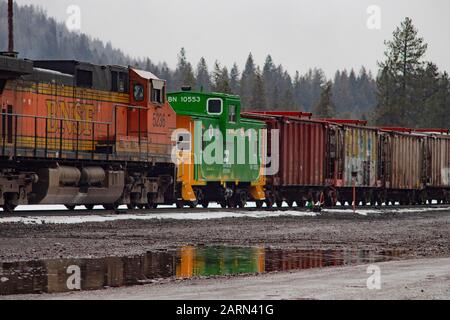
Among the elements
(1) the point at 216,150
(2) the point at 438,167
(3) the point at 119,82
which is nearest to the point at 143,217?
(3) the point at 119,82

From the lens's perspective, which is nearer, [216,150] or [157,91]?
[157,91]

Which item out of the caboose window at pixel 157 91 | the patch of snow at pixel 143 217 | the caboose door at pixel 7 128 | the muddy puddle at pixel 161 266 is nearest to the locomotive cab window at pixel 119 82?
the caboose window at pixel 157 91

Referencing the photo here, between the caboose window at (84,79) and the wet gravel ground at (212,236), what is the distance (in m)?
5.42

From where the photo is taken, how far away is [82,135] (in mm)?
27641

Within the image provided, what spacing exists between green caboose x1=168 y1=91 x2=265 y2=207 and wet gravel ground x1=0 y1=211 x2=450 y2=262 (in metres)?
5.84

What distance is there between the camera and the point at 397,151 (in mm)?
48000

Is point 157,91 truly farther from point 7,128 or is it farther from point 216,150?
point 7,128

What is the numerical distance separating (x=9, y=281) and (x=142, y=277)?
1749mm

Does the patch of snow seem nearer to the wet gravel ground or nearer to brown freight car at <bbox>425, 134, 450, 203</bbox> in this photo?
the wet gravel ground

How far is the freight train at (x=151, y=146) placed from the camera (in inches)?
1003

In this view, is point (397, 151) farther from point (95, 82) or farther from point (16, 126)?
point (16, 126)

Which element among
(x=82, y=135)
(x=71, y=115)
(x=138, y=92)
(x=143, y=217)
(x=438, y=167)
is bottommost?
(x=143, y=217)

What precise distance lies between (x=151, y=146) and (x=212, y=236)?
34.9 feet
